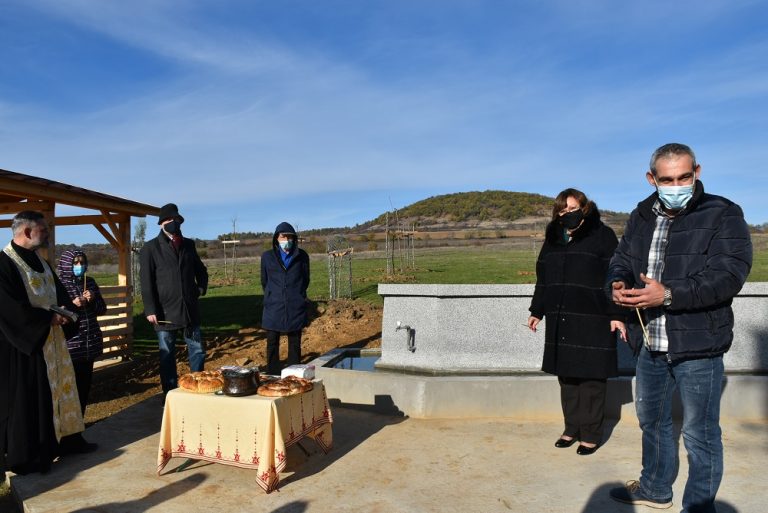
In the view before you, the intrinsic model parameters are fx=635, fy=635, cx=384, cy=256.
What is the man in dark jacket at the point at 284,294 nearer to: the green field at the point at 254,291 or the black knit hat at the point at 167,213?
the black knit hat at the point at 167,213

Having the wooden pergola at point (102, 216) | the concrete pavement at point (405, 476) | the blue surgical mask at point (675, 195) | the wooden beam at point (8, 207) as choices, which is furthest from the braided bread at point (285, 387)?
the wooden beam at point (8, 207)

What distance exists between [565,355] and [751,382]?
186 centimetres

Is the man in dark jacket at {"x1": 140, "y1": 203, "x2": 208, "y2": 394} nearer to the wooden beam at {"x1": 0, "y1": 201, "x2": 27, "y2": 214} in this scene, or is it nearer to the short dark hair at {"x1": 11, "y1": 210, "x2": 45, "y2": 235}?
the short dark hair at {"x1": 11, "y1": 210, "x2": 45, "y2": 235}

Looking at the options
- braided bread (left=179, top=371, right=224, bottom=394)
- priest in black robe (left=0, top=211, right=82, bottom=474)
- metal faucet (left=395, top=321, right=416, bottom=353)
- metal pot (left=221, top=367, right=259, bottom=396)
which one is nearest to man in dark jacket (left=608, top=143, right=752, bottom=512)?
metal pot (left=221, top=367, right=259, bottom=396)

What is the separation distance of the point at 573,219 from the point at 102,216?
324 inches

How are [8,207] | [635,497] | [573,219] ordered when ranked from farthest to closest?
[8,207] < [573,219] < [635,497]

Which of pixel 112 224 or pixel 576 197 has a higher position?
pixel 112 224

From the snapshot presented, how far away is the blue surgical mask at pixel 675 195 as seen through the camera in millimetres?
2971

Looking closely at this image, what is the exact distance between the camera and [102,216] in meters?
10.2

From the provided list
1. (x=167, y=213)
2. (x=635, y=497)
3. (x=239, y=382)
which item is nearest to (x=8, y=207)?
(x=167, y=213)

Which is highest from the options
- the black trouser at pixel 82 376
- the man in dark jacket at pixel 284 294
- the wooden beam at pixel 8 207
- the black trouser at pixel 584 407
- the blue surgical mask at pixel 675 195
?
the wooden beam at pixel 8 207

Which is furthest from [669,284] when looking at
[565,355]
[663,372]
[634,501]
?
[565,355]

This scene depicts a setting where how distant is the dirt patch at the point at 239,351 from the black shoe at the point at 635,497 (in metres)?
5.14

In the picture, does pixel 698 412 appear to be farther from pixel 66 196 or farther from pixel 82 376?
pixel 66 196
